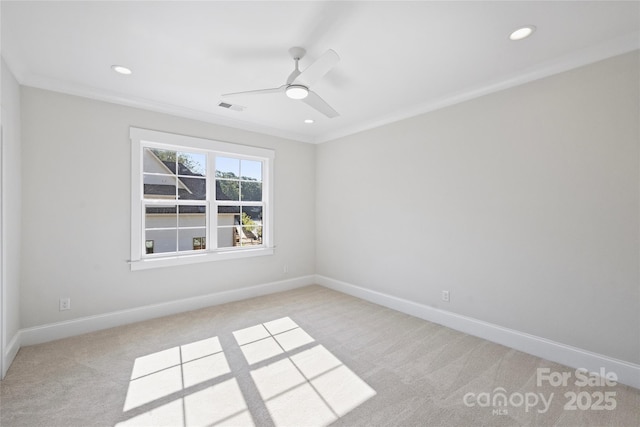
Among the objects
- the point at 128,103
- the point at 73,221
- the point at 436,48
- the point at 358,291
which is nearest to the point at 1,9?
the point at 128,103

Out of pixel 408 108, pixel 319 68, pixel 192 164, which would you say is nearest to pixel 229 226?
pixel 192 164

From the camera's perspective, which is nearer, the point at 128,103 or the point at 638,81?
the point at 638,81

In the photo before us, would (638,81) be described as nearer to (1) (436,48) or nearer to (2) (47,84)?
(1) (436,48)

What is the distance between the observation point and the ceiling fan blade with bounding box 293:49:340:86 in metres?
1.99

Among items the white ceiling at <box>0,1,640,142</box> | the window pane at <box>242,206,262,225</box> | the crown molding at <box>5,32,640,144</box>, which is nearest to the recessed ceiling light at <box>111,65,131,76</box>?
the white ceiling at <box>0,1,640,142</box>

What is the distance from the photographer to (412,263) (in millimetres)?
3734

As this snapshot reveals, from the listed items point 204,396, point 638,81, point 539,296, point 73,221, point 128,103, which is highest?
point 128,103

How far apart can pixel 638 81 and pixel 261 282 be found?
4.67 meters

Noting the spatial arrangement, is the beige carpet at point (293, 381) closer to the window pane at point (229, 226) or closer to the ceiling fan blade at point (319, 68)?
the window pane at point (229, 226)

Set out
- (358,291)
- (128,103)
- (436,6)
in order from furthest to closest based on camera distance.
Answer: (358,291), (128,103), (436,6)

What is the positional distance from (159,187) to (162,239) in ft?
2.24

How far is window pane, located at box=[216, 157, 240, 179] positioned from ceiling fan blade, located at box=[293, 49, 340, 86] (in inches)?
92.1

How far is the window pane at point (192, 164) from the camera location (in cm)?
391

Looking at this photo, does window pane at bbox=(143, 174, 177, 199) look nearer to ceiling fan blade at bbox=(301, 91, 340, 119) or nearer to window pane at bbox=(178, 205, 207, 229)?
window pane at bbox=(178, 205, 207, 229)
